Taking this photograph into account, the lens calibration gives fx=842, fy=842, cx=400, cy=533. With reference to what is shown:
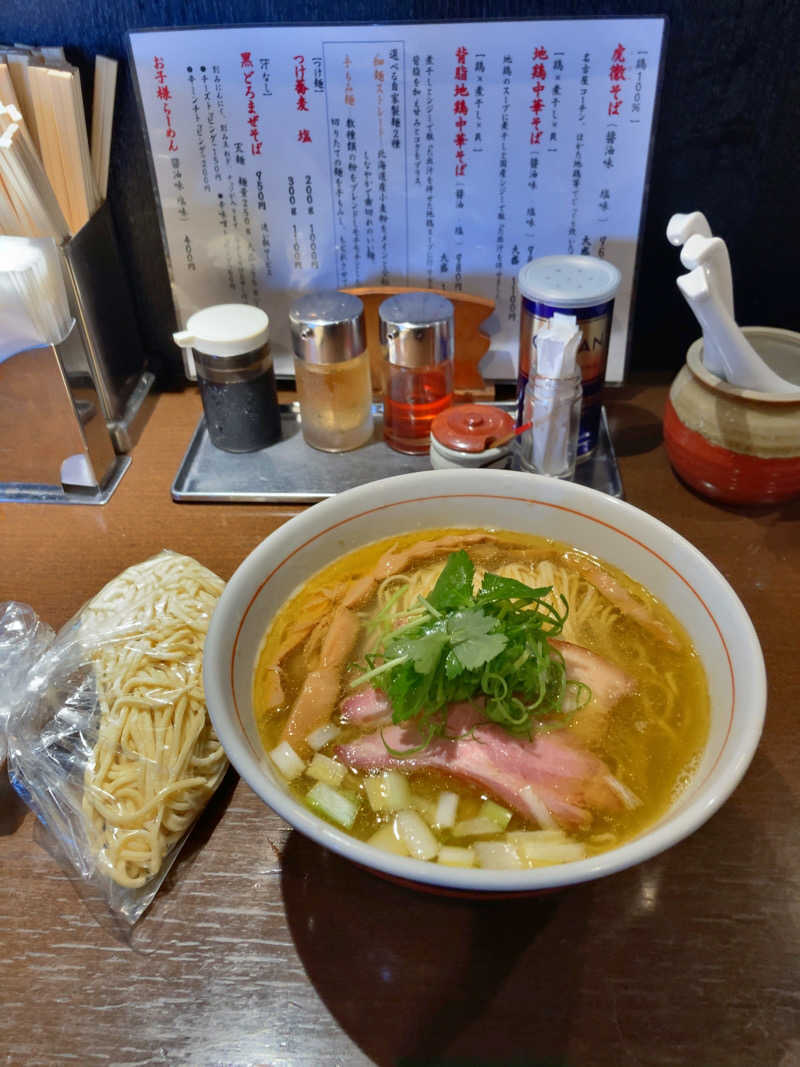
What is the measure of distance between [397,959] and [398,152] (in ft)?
4.04

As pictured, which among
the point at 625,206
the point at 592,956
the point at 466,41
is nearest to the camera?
the point at 592,956

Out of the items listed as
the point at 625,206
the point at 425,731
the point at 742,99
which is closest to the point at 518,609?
the point at 425,731

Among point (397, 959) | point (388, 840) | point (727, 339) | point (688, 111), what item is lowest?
point (397, 959)

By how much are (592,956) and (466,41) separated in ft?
4.26

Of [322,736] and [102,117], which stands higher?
[102,117]

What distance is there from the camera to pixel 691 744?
3.01 ft

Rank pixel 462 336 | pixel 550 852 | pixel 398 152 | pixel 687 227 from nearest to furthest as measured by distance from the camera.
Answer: pixel 550 852
pixel 687 227
pixel 398 152
pixel 462 336

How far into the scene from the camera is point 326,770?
0.91m

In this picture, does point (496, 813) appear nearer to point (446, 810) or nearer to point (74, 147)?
point (446, 810)

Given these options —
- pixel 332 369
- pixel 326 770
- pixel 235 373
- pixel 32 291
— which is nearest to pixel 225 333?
pixel 235 373

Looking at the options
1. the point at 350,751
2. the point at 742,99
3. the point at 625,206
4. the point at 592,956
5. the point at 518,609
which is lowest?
the point at 592,956

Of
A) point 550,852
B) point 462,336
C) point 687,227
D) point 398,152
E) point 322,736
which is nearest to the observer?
point 550,852

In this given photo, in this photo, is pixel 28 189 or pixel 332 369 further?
pixel 332 369

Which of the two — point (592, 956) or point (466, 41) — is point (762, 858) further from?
point (466, 41)
